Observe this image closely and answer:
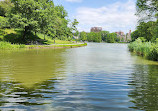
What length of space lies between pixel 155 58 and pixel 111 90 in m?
17.5

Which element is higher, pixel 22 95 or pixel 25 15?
pixel 25 15

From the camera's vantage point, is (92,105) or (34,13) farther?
(34,13)

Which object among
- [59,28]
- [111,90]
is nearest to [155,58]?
[111,90]

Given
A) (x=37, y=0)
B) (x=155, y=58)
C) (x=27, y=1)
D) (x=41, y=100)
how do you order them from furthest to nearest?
(x=37, y=0) < (x=27, y=1) < (x=155, y=58) < (x=41, y=100)

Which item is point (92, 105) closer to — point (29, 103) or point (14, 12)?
point (29, 103)

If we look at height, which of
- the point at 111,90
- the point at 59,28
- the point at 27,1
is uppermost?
the point at 27,1

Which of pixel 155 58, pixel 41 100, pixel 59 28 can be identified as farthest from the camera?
pixel 59 28

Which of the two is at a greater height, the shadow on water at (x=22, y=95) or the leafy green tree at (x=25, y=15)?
the leafy green tree at (x=25, y=15)

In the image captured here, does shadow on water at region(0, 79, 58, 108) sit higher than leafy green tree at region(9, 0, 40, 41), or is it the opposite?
leafy green tree at region(9, 0, 40, 41)

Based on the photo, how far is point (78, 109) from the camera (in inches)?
194

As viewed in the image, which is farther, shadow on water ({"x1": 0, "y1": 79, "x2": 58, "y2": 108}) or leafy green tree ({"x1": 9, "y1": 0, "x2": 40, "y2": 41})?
leafy green tree ({"x1": 9, "y1": 0, "x2": 40, "y2": 41})

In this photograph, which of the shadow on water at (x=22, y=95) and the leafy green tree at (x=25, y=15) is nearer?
the shadow on water at (x=22, y=95)

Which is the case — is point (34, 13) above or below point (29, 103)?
above

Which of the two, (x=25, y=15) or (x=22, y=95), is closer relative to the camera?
(x=22, y=95)
